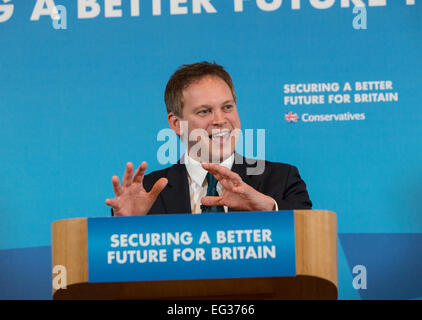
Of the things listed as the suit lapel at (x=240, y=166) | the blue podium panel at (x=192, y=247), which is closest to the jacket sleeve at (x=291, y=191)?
the suit lapel at (x=240, y=166)

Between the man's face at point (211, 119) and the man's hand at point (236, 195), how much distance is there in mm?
867

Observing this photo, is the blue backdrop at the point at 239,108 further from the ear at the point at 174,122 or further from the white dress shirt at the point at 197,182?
the white dress shirt at the point at 197,182

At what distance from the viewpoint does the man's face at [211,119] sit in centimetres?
256

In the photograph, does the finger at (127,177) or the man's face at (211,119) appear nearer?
the finger at (127,177)

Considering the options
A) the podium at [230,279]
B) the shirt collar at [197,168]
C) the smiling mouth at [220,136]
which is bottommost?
the podium at [230,279]

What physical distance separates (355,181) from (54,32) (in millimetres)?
1804

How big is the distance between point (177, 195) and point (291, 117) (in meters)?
0.92

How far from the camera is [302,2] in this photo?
10.1 feet

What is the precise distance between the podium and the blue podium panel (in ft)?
0.09

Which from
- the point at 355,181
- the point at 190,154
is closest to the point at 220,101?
the point at 190,154

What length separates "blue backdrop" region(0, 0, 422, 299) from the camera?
9.58 feet
